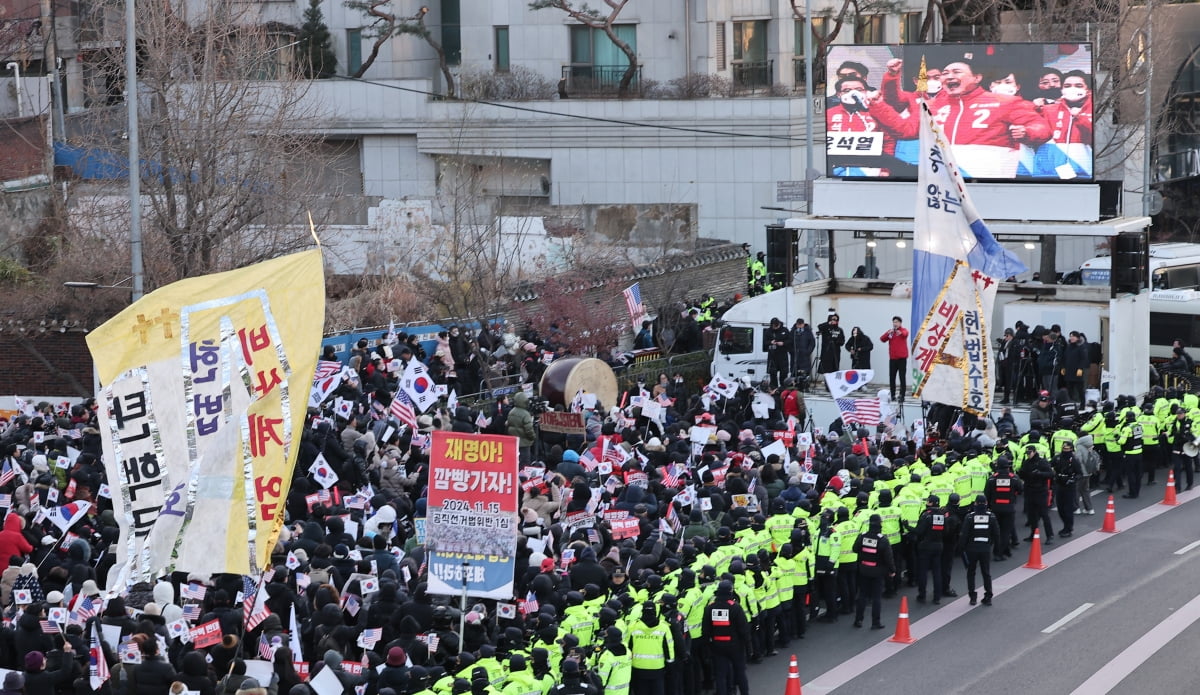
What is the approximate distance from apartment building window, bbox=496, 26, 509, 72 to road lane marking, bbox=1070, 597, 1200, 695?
3444 centimetres

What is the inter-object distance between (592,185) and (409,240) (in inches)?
339

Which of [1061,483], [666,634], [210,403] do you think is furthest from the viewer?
[1061,483]

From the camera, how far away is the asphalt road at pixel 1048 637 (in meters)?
17.4

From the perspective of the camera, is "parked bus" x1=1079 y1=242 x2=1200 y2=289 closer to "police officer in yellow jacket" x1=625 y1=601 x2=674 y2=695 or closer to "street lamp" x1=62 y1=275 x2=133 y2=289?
"street lamp" x1=62 y1=275 x2=133 y2=289

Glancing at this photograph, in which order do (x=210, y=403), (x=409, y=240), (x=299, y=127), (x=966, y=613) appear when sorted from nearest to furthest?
(x=210, y=403) → (x=966, y=613) → (x=299, y=127) → (x=409, y=240)

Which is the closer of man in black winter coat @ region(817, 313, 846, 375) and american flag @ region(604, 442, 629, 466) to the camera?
american flag @ region(604, 442, 629, 466)

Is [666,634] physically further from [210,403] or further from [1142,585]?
[1142,585]

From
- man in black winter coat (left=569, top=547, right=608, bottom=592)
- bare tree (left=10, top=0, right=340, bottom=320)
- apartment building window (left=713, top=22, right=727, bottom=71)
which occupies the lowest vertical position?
man in black winter coat (left=569, top=547, right=608, bottom=592)

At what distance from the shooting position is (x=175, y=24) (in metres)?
29.8

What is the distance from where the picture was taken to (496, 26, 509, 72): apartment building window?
50.9m

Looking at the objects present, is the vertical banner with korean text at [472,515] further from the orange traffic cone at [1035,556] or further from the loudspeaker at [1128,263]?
the loudspeaker at [1128,263]

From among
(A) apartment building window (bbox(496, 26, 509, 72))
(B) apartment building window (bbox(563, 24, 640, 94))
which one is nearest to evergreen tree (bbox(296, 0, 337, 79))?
(A) apartment building window (bbox(496, 26, 509, 72))

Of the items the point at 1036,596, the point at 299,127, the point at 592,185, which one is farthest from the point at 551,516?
the point at 592,185

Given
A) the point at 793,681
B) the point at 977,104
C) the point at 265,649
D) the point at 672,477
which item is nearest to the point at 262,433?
the point at 265,649
